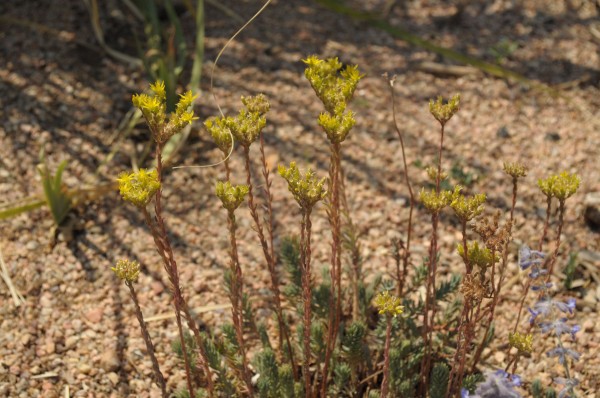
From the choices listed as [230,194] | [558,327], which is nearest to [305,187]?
[230,194]

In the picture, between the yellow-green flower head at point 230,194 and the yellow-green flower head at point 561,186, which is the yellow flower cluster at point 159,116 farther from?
the yellow-green flower head at point 561,186

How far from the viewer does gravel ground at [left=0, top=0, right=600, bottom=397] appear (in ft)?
10.2

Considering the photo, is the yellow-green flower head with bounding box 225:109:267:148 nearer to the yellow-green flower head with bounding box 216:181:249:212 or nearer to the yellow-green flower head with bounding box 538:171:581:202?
the yellow-green flower head with bounding box 216:181:249:212

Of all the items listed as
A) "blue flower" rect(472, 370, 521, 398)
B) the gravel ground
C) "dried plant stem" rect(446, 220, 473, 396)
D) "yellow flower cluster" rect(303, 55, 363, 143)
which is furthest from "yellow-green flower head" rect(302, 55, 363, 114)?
the gravel ground

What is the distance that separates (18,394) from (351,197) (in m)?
1.85

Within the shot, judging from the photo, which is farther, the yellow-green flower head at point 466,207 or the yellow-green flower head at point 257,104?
the yellow-green flower head at point 257,104

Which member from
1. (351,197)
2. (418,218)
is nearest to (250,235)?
(351,197)

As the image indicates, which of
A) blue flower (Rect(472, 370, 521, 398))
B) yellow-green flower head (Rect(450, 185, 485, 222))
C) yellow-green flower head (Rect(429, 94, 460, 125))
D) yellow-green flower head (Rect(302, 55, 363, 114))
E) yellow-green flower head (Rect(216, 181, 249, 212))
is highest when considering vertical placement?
yellow-green flower head (Rect(302, 55, 363, 114))

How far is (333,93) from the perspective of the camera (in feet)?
7.18

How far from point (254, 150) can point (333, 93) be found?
198 centimetres

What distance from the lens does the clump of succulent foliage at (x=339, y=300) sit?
6.63 ft

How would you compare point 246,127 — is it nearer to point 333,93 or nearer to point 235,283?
point 333,93

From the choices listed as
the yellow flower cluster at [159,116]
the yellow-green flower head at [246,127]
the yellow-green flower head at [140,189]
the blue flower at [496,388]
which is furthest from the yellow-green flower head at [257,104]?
the blue flower at [496,388]

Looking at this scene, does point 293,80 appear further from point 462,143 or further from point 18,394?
point 18,394
